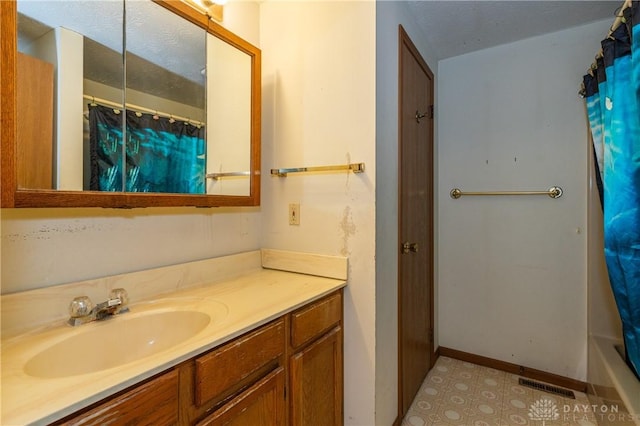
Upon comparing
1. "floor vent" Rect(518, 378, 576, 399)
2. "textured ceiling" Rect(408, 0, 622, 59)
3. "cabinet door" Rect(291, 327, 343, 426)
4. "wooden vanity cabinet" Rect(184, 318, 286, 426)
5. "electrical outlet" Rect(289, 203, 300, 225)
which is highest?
"textured ceiling" Rect(408, 0, 622, 59)

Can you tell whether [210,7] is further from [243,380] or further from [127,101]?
[243,380]

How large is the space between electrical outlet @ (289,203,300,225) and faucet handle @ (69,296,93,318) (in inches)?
34.3

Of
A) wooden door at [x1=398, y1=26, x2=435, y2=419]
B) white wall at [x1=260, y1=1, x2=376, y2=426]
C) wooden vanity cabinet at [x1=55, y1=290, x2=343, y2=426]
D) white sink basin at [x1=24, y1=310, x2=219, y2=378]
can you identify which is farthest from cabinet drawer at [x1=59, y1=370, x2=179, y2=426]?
wooden door at [x1=398, y1=26, x2=435, y2=419]

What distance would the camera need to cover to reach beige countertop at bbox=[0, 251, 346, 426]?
0.56 m

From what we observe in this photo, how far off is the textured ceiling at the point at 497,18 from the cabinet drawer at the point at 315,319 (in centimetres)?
166

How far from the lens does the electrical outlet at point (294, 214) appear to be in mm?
1521

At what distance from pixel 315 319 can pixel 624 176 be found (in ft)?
4.61

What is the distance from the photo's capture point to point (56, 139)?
0.91 meters

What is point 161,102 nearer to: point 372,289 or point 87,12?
point 87,12

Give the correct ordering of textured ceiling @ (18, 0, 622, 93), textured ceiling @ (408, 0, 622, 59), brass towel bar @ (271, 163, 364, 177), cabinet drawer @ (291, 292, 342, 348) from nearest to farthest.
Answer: textured ceiling @ (18, 0, 622, 93), cabinet drawer @ (291, 292, 342, 348), brass towel bar @ (271, 163, 364, 177), textured ceiling @ (408, 0, 622, 59)

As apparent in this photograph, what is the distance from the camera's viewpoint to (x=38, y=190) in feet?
2.78

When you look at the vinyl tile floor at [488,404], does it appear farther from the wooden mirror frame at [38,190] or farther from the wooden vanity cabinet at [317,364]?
the wooden mirror frame at [38,190]

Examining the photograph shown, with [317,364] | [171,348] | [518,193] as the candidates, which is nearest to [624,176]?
[518,193]

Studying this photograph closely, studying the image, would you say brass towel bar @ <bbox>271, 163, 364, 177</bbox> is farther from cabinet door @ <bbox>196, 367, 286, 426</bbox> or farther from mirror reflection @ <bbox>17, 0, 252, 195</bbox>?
cabinet door @ <bbox>196, 367, 286, 426</bbox>
